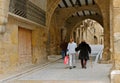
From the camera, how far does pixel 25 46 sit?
1225 centimetres

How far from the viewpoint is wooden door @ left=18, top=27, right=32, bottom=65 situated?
11.4 meters

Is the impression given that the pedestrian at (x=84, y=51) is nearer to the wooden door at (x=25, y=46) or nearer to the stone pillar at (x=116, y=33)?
the wooden door at (x=25, y=46)

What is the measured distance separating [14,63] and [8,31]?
130 centimetres

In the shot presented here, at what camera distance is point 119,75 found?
22.6 ft

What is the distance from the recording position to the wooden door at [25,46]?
450 inches

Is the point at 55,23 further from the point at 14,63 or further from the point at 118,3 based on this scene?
the point at 118,3

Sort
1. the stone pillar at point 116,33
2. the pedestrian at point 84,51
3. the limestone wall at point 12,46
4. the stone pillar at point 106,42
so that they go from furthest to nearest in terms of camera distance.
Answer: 1. the stone pillar at point 106,42
2. the pedestrian at point 84,51
3. the limestone wall at point 12,46
4. the stone pillar at point 116,33

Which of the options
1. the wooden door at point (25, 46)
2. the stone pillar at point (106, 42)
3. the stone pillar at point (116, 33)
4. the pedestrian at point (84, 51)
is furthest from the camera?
the stone pillar at point (106, 42)

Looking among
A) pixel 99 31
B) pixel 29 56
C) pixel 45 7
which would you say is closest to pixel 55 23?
pixel 45 7

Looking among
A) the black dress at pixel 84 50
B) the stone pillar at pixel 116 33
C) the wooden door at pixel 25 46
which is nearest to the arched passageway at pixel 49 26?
the stone pillar at pixel 116 33

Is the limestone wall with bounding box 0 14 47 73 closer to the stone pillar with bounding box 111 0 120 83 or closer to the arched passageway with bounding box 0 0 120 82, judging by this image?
the arched passageway with bounding box 0 0 120 82

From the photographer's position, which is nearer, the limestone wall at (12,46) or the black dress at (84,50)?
the limestone wall at (12,46)

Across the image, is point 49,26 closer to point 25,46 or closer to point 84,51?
point 25,46

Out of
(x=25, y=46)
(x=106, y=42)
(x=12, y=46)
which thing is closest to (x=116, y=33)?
(x=12, y=46)
